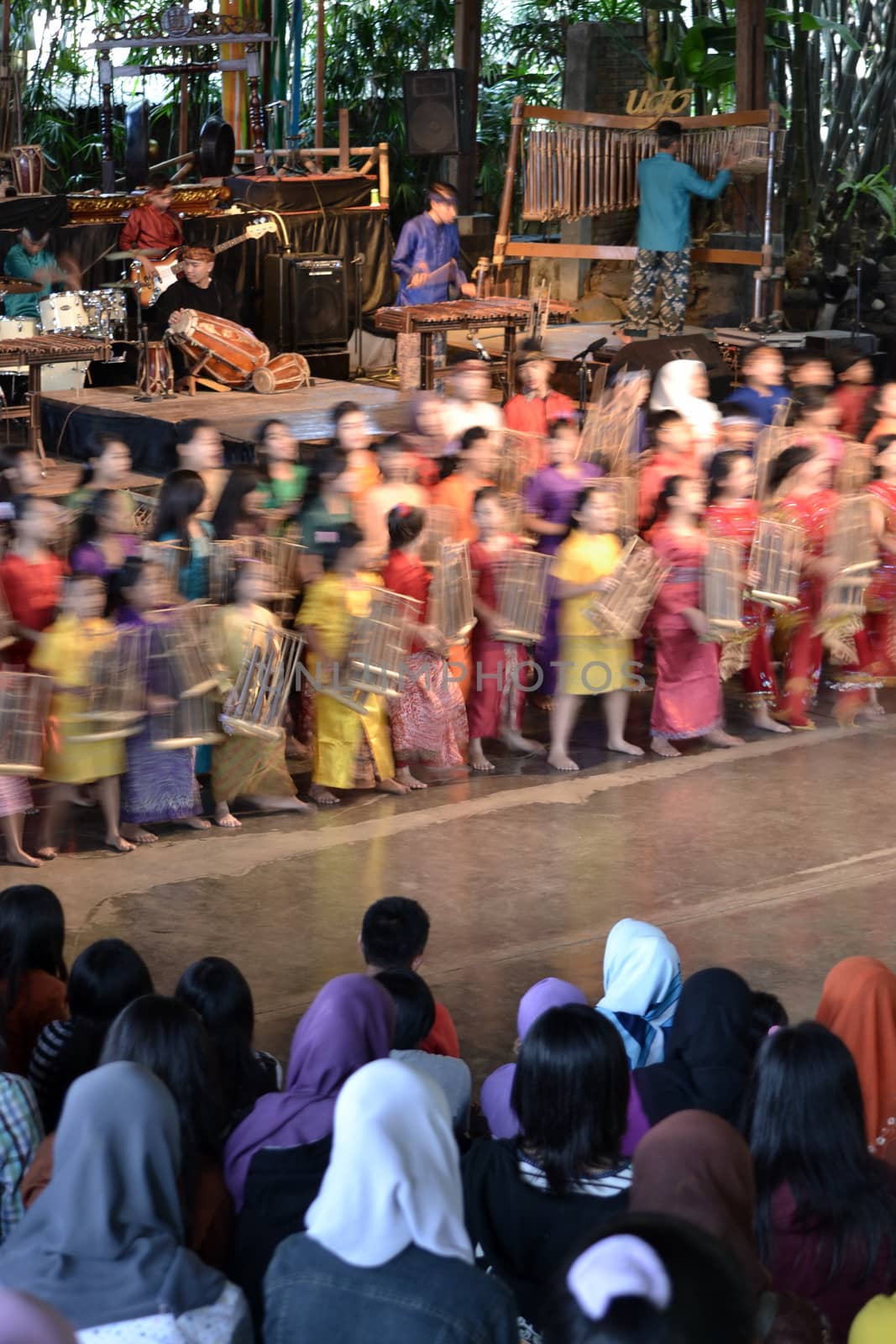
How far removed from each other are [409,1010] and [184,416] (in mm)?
7452

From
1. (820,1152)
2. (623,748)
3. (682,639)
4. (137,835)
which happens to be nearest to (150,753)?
(137,835)

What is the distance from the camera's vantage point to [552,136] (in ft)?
41.1

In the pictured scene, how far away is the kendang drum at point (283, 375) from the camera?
11898 mm

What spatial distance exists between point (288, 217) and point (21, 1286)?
479 inches

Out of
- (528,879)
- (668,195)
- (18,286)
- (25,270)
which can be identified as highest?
(668,195)

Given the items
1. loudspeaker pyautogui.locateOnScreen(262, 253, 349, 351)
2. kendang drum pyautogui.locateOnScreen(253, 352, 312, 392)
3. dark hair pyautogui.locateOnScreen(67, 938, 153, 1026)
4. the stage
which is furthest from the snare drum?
dark hair pyautogui.locateOnScreen(67, 938, 153, 1026)

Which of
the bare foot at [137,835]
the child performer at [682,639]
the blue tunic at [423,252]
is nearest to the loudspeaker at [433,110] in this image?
the blue tunic at [423,252]

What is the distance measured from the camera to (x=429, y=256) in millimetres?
11898

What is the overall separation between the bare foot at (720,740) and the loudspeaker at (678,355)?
3760 mm

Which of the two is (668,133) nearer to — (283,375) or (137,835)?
(283,375)

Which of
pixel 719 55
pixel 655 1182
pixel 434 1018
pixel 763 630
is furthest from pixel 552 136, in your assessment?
pixel 655 1182

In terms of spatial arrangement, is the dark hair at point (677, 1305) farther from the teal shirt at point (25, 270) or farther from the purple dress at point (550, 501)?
the teal shirt at point (25, 270)

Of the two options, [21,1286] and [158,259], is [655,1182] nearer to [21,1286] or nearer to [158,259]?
[21,1286]

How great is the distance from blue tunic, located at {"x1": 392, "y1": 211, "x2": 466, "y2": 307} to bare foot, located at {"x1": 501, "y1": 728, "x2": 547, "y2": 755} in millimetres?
Answer: 5301
